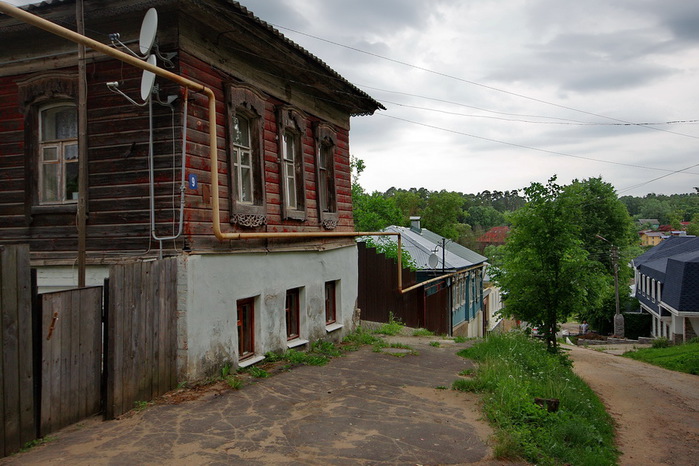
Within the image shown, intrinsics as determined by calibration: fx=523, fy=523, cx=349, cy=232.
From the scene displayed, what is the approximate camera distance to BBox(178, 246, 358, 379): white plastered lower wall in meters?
7.53

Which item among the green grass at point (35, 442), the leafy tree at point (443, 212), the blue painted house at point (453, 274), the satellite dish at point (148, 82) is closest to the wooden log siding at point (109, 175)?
the satellite dish at point (148, 82)

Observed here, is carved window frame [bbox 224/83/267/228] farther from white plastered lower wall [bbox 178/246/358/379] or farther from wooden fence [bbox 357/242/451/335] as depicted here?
wooden fence [bbox 357/242/451/335]

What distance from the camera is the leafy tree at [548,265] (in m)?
13.5

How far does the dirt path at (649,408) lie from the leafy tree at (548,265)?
8.38 ft

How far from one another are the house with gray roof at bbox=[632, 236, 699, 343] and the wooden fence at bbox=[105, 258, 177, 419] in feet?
95.3

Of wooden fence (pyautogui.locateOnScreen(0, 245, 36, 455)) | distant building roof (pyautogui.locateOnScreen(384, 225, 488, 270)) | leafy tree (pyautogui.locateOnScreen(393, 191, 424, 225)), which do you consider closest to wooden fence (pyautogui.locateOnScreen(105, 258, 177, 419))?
wooden fence (pyautogui.locateOnScreen(0, 245, 36, 455))

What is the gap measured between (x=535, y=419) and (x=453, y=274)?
577 inches

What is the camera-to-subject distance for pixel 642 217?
13250cm

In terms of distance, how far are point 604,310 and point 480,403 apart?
36.5m

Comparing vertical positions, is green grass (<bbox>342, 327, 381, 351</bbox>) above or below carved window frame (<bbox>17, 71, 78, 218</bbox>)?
below

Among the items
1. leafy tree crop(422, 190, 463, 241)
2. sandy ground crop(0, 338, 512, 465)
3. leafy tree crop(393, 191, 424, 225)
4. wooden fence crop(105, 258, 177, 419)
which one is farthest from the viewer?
leafy tree crop(393, 191, 424, 225)

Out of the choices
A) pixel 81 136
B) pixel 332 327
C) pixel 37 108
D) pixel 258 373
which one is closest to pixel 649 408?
pixel 332 327

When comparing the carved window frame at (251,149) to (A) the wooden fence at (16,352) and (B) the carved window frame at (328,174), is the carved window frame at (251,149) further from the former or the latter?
(A) the wooden fence at (16,352)

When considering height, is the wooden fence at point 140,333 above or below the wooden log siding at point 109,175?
below
